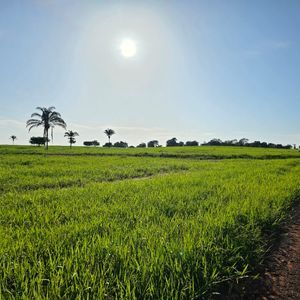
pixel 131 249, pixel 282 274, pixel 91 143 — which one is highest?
pixel 91 143

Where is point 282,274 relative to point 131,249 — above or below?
below

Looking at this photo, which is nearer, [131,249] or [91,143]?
[131,249]

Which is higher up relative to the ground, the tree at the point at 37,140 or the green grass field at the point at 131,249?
the tree at the point at 37,140

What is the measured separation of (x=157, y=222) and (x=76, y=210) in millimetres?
1860

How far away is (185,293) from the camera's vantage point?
2520 mm

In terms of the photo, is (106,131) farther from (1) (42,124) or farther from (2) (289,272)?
(2) (289,272)

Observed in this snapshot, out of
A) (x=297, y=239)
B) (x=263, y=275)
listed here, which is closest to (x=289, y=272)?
(x=263, y=275)

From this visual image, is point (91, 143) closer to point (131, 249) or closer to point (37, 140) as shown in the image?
point (37, 140)

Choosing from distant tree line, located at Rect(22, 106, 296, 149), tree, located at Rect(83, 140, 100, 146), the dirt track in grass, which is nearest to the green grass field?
the dirt track in grass

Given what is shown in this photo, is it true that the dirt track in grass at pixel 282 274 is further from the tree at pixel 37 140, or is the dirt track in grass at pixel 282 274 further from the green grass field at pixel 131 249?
the tree at pixel 37 140

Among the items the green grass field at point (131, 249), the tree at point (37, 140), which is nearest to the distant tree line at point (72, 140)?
the tree at point (37, 140)

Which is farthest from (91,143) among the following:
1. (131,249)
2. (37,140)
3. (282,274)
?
(282,274)

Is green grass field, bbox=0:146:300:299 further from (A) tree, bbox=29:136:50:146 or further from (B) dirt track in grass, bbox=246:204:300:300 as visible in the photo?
(A) tree, bbox=29:136:50:146

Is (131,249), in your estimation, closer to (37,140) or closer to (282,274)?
(282,274)
